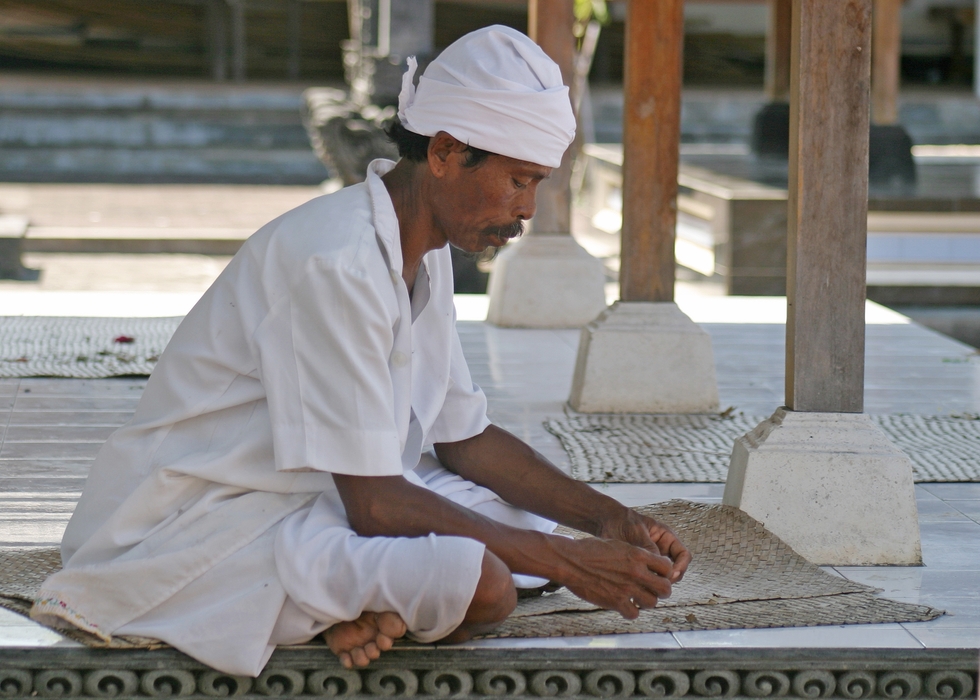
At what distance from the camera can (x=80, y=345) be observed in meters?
5.05

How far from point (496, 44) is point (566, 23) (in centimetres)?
347

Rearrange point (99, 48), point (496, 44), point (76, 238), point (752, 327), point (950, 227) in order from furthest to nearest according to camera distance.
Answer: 1. point (99, 48)
2. point (76, 238)
3. point (950, 227)
4. point (752, 327)
5. point (496, 44)

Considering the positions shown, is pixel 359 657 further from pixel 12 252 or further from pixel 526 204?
pixel 12 252

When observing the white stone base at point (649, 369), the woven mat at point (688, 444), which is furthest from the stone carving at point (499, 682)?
the white stone base at point (649, 369)

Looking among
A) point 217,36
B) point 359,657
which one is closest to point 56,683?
point 359,657

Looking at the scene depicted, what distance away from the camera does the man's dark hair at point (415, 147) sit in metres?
2.10

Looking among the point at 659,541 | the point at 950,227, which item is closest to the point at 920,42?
the point at 950,227

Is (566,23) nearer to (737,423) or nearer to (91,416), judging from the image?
(737,423)

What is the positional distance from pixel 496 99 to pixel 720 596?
1.03 m

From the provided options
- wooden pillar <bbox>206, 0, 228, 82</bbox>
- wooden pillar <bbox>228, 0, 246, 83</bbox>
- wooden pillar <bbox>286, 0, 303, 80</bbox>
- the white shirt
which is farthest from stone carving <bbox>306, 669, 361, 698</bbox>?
wooden pillar <bbox>286, 0, 303, 80</bbox>

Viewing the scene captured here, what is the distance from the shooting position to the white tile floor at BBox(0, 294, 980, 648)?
7.66ft

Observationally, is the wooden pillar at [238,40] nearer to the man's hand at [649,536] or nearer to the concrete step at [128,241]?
the concrete step at [128,241]

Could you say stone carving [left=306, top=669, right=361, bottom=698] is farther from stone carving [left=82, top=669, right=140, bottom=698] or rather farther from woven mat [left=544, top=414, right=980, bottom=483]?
woven mat [left=544, top=414, right=980, bottom=483]

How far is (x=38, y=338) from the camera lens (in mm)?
5152
